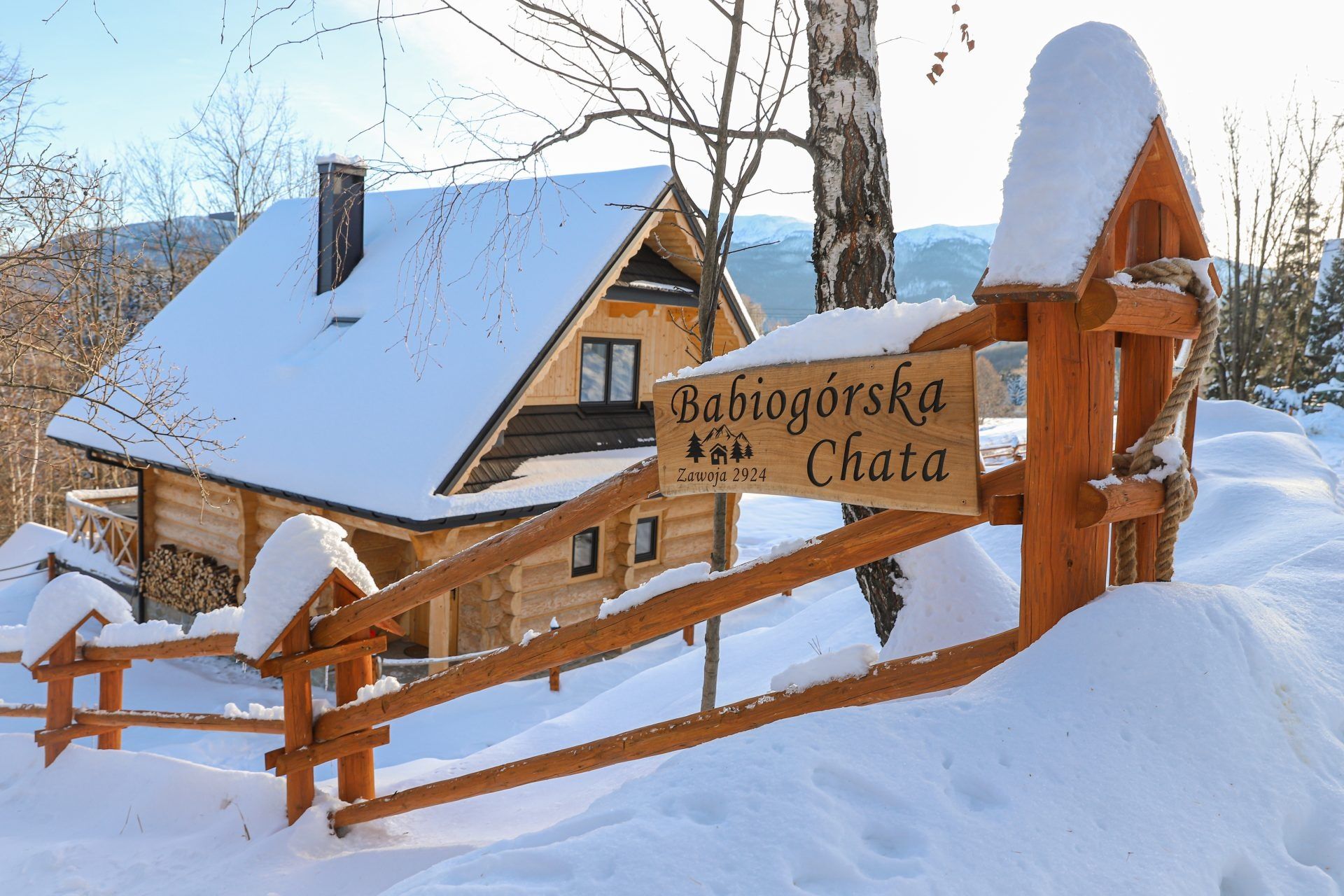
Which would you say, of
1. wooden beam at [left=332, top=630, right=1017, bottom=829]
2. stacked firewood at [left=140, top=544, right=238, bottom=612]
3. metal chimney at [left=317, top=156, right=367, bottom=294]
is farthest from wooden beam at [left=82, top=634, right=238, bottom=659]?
metal chimney at [left=317, top=156, right=367, bottom=294]

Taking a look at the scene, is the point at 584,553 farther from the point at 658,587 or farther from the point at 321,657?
the point at 658,587

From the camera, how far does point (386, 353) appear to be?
11000 mm

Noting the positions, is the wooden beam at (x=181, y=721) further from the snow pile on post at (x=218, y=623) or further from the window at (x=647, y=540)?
the window at (x=647, y=540)

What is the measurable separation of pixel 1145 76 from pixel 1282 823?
1.74 meters

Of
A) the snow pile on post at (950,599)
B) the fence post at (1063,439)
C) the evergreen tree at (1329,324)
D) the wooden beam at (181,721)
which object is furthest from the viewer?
the evergreen tree at (1329,324)

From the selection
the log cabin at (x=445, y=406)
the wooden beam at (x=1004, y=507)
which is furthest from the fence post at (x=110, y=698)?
the wooden beam at (x=1004, y=507)

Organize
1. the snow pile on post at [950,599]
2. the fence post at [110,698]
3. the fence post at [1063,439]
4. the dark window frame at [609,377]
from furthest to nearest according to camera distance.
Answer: the dark window frame at [609,377] < the fence post at [110,698] < the snow pile on post at [950,599] < the fence post at [1063,439]

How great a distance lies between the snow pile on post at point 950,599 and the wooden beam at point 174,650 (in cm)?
299

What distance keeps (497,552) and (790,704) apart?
126 centimetres

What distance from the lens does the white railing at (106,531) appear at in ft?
44.4

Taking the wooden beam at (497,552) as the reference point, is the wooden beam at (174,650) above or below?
below

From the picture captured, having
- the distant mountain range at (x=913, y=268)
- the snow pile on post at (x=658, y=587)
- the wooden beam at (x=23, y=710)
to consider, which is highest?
the distant mountain range at (x=913, y=268)

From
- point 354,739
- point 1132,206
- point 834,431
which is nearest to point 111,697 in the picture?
point 354,739

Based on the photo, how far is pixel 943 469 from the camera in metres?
2.08
